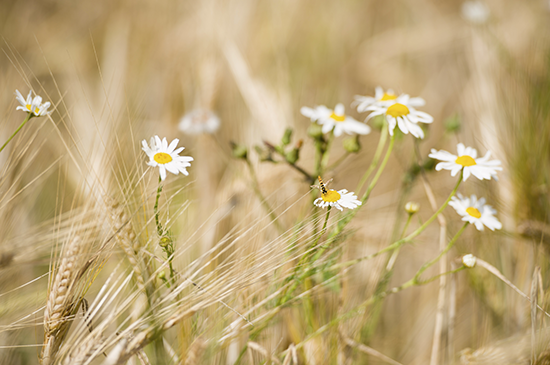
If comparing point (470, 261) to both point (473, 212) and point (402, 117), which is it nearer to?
point (473, 212)

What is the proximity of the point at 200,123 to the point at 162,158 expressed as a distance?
50 cm

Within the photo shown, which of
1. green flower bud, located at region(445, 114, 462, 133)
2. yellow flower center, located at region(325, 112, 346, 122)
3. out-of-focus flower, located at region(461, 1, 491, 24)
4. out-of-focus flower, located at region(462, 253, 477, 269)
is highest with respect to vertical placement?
out-of-focus flower, located at region(461, 1, 491, 24)

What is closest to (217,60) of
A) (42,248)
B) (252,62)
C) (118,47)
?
(252,62)

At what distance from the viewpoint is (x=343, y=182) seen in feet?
4.41

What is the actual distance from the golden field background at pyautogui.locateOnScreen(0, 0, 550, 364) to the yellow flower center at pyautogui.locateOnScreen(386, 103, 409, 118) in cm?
24

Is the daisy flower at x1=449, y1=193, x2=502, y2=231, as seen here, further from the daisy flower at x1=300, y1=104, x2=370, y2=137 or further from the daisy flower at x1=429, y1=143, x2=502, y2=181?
the daisy flower at x1=300, y1=104, x2=370, y2=137

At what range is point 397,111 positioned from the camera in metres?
0.64

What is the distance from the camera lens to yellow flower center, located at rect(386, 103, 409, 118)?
25.0 inches

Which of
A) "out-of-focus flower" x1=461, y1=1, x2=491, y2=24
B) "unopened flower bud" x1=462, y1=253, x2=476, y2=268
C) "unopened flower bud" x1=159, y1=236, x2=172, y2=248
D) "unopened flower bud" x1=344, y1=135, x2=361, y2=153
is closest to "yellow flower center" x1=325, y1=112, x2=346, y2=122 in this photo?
"unopened flower bud" x1=344, y1=135, x2=361, y2=153

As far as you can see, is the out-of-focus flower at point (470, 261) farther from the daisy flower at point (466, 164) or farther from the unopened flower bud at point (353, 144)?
the unopened flower bud at point (353, 144)

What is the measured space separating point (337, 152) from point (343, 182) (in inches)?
6.0

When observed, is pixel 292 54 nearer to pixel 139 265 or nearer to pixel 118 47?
pixel 118 47

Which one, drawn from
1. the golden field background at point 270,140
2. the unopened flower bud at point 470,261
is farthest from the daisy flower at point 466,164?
the golden field background at point 270,140

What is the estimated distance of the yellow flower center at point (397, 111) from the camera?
0.64 m
